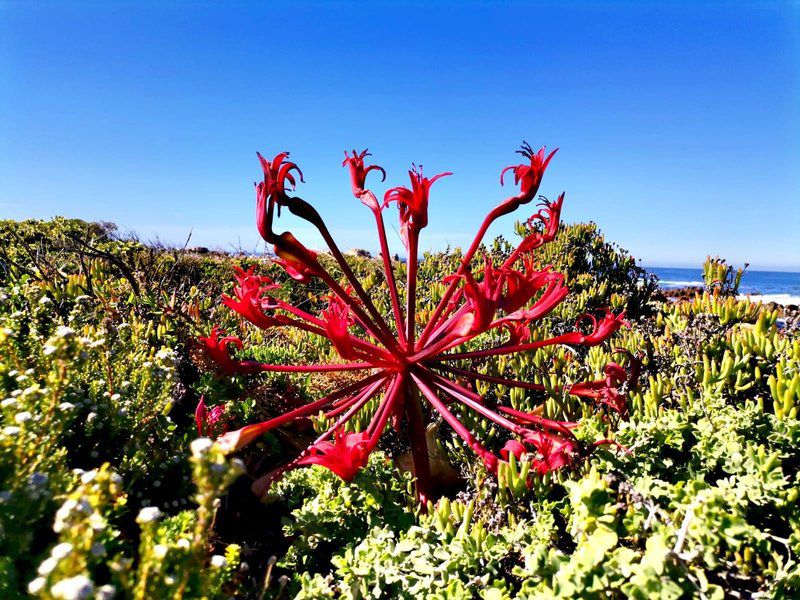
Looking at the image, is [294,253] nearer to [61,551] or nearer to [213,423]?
[213,423]

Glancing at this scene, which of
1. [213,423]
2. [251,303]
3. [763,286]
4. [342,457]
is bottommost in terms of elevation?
[213,423]

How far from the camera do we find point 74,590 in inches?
23.6

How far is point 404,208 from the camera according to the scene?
2.10m

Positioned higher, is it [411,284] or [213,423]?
[411,284]

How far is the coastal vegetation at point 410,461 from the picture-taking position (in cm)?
96

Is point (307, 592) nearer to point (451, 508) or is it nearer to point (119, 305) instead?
point (451, 508)

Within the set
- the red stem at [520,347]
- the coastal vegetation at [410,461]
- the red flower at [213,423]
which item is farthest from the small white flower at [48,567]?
the red stem at [520,347]

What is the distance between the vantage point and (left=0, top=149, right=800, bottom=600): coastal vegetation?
0.96 meters

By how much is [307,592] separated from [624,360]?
1.97m

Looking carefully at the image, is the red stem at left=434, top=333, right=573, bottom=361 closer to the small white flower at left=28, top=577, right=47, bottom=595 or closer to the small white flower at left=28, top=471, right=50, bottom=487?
the small white flower at left=28, top=471, right=50, bottom=487

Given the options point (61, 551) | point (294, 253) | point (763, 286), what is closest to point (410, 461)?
point (294, 253)

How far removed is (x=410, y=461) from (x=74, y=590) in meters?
1.64

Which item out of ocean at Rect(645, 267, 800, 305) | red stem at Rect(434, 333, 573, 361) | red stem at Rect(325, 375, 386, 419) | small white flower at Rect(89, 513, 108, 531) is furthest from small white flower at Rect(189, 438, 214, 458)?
ocean at Rect(645, 267, 800, 305)

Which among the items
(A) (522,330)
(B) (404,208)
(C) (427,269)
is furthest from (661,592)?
(C) (427,269)
